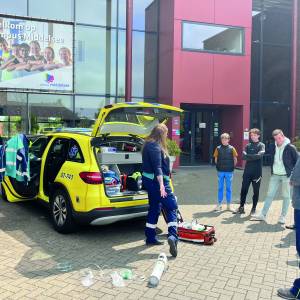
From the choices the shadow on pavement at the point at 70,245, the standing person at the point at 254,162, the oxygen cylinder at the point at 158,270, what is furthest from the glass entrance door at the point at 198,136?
the oxygen cylinder at the point at 158,270

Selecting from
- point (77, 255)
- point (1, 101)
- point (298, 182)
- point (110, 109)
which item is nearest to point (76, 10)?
point (1, 101)

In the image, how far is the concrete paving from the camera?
4230mm

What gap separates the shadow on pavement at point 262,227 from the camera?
684 centimetres

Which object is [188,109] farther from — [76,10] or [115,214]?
[115,214]

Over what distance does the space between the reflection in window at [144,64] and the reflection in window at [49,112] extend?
110 inches

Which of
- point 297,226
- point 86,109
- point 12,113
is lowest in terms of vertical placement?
point 297,226

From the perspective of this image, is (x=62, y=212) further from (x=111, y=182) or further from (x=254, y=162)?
→ (x=254, y=162)

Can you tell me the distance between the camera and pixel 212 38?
15.3 meters

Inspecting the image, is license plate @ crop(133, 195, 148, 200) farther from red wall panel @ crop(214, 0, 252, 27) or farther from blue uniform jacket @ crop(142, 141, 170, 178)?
red wall panel @ crop(214, 0, 252, 27)

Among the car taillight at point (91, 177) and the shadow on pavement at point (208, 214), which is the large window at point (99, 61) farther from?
the car taillight at point (91, 177)

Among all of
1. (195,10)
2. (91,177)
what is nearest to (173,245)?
(91,177)

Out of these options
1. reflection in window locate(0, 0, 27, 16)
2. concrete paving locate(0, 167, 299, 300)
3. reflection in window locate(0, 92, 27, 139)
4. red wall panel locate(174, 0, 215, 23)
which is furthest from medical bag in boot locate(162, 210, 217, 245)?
reflection in window locate(0, 0, 27, 16)

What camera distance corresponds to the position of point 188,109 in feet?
54.2

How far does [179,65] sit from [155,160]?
390 inches
